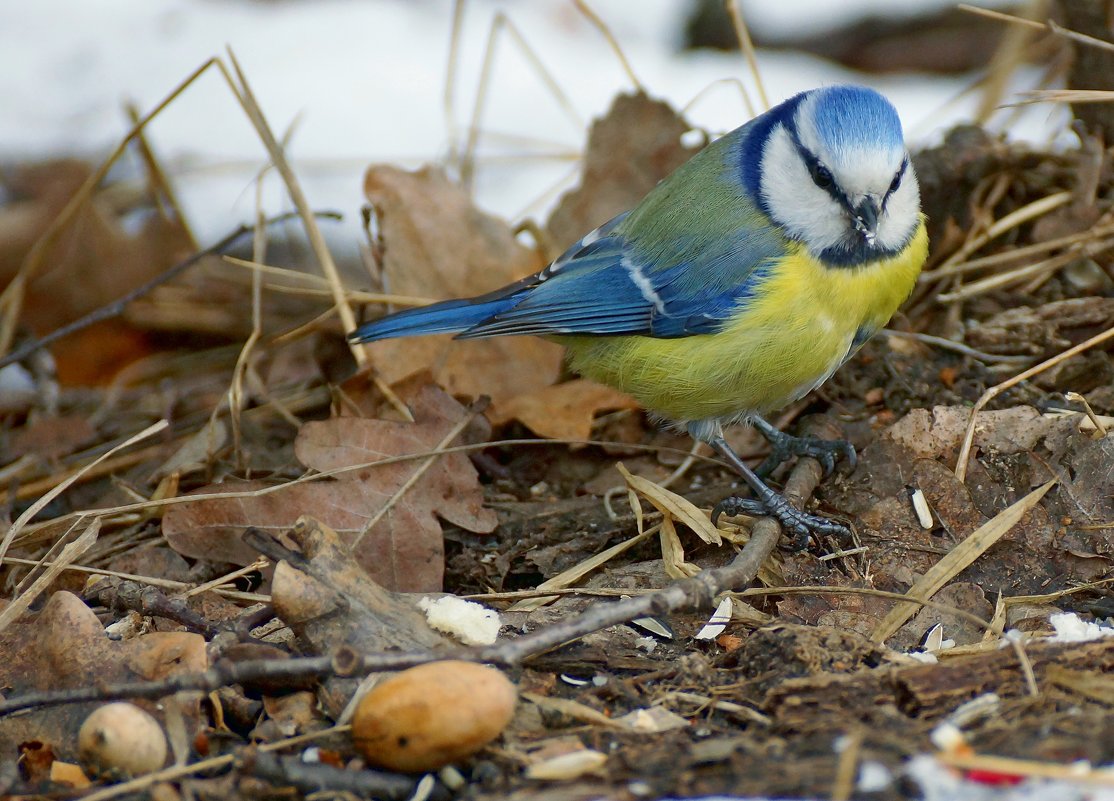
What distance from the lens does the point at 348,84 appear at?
17.9 feet

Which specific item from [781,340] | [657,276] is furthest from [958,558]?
[657,276]

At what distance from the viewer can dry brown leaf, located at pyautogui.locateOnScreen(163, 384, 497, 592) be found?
2.57m

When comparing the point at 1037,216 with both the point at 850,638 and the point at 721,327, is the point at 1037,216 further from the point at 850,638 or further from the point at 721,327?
the point at 850,638

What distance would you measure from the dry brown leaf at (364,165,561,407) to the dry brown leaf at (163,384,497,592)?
0.50 meters

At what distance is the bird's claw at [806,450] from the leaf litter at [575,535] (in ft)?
0.23

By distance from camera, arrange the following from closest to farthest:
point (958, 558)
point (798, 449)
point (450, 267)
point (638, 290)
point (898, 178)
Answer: point (958, 558) → point (898, 178) → point (798, 449) → point (638, 290) → point (450, 267)

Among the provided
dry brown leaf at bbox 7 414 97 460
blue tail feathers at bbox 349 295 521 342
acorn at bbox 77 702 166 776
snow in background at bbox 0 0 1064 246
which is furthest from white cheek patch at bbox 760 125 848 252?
dry brown leaf at bbox 7 414 97 460

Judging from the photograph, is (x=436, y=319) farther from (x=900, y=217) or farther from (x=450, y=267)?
(x=900, y=217)

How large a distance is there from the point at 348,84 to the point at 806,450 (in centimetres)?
354

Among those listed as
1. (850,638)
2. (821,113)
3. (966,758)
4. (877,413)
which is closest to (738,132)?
(821,113)

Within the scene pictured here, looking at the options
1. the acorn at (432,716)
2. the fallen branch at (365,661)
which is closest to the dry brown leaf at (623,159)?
the fallen branch at (365,661)

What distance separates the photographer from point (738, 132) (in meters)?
3.10

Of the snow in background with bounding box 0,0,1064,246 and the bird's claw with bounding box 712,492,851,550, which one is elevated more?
the snow in background with bounding box 0,0,1064,246

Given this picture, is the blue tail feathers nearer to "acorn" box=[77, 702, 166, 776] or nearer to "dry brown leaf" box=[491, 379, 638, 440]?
"dry brown leaf" box=[491, 379, 638, 440]
